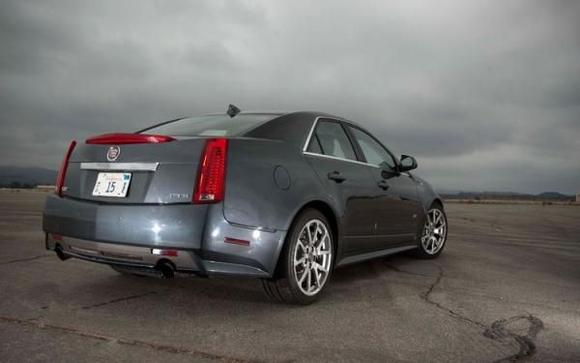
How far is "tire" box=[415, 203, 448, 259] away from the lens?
634 cm

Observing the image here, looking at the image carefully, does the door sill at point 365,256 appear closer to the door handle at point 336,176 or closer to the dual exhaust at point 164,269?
the door handle at point 336,176

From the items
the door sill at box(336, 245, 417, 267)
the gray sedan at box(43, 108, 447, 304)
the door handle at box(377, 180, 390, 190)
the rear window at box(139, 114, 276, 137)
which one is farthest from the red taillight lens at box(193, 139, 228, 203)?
the door handle at box(377, 180, 390, 190)

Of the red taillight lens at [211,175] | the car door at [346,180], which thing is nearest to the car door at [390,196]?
the car door at [346,180]

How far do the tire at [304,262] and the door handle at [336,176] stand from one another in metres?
0.35

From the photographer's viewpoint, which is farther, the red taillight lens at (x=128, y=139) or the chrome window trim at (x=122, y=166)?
the red taillight lens at (x=128, y=139)

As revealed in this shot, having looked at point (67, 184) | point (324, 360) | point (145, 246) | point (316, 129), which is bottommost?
point (324, 360)

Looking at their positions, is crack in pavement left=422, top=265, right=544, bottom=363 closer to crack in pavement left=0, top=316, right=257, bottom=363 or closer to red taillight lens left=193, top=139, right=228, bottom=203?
crack in pavement left=0, top=316, right=257, bottom=363

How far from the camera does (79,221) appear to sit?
3568 mm

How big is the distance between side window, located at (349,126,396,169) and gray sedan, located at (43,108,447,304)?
0.57 meters

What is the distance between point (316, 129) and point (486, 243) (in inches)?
193

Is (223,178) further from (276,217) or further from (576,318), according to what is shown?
(576,318)

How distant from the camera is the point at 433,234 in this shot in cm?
656

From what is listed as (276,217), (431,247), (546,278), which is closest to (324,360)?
(276,217)

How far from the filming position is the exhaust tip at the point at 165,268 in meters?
3.30
